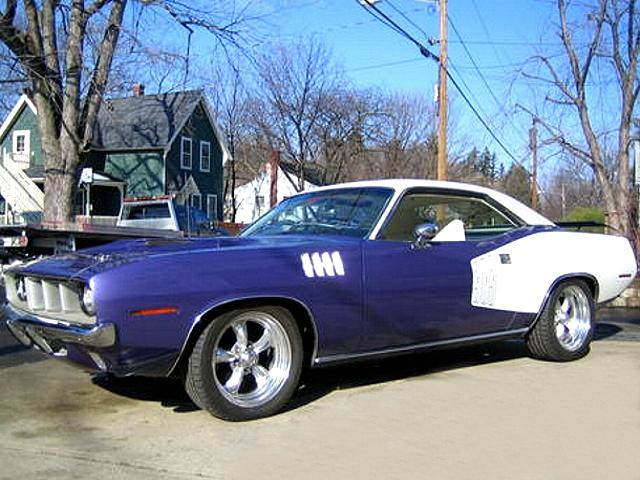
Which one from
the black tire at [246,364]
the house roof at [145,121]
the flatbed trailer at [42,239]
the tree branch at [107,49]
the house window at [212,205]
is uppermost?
the house roof at [145,121]

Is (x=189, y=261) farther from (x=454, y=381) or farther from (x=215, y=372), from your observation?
(x=454, y=381)

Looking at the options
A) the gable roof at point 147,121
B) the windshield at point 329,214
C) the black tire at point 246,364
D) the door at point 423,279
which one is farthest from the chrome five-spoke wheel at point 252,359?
the gable roof at point 147,121

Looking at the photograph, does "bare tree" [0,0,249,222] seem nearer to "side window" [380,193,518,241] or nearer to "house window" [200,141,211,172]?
"side window" [380,193,518,241]

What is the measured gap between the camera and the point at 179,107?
1512 inches

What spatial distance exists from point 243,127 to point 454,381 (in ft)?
118

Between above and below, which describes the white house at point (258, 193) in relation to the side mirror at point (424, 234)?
above

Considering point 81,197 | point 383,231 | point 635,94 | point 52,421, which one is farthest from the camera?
point 81,197

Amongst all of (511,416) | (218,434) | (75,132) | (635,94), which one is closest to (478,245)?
(511,416)

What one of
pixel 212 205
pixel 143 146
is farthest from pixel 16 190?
pixel 212 205

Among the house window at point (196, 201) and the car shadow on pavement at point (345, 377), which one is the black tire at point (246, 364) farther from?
the house window at point (196, 201)

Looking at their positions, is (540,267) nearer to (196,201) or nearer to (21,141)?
(196,201)

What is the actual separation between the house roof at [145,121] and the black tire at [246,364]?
110ft

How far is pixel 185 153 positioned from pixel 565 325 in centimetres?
3380

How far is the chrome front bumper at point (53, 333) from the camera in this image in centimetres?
411
